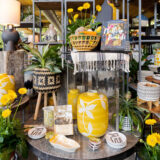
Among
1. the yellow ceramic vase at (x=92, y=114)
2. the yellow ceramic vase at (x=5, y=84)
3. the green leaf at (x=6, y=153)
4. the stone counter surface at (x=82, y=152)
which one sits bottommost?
the green leaf at (x=6, y=153)

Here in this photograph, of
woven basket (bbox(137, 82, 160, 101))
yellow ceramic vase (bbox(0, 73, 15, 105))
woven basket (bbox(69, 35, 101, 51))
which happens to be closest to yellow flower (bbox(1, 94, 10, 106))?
yellow ceramic vase (bbox(0, 73, 15, 105))

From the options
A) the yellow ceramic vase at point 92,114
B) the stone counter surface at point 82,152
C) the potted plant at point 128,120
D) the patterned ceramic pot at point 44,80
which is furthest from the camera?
the patterned ceramic pot at point 44,80

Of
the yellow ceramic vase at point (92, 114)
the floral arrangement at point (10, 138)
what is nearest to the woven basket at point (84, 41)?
the yellow ceramic vase at point (92, 114)

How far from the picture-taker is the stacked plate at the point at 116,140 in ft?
3.52

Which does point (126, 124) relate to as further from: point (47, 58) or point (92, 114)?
point (47, 58)

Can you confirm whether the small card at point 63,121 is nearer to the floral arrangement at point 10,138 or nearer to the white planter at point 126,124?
the floral arrangement at point 10,138

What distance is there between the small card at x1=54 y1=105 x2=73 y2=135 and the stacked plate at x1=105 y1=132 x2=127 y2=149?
0.29 metres

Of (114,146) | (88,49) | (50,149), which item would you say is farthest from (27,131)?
(88,49)

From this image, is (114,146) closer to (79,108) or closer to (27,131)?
(79,108)

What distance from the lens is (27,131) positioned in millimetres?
1311

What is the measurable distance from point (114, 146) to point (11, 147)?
0.70 m

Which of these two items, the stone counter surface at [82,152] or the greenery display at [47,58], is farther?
the greenery display at [47,58]

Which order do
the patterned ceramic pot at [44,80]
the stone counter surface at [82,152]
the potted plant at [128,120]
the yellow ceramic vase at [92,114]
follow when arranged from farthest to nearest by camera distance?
the patterned ceramic pot at [44,80], the potted plant at [128,120], the yellow ceramic vase at [92,114], the stone counter surface at [82,152]

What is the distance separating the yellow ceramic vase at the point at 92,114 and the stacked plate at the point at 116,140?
0.26 feet
